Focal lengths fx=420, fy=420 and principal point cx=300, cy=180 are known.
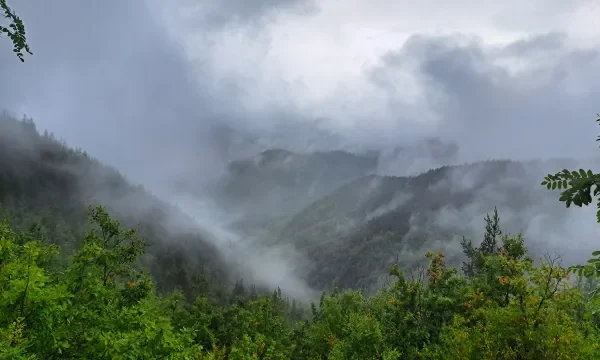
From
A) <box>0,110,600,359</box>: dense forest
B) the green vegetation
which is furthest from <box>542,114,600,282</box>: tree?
the green vegetation

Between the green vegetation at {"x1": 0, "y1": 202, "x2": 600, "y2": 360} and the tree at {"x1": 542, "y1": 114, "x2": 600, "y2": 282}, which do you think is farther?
the green vegetation at {"x1": 0, "y1": 202, "x2": 600, "y2": 360}

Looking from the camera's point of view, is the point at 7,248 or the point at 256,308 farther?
the point at 256,308

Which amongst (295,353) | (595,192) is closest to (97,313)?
(595,192)

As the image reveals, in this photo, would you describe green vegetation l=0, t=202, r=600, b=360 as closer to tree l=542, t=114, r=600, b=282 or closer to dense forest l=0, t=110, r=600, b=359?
dense forest l=0, t=110, r=600, b=359

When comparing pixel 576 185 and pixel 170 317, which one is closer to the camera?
pixel 576 185

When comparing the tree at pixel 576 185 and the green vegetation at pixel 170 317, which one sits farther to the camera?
the green vegetation at pixel 170 317

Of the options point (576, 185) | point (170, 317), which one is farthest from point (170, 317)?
point (576, 185)

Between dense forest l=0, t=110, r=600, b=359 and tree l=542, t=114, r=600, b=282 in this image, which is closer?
tree l=542, t=114, r=600, b=282

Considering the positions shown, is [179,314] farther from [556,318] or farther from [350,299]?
[556,318]

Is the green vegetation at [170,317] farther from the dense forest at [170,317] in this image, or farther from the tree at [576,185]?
the tree at [576,185]

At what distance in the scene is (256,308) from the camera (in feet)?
180

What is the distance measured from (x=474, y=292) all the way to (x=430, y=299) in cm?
346

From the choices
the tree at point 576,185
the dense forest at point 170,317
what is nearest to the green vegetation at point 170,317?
the dense forest at point 170,317

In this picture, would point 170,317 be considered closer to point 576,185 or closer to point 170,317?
point 170,317
